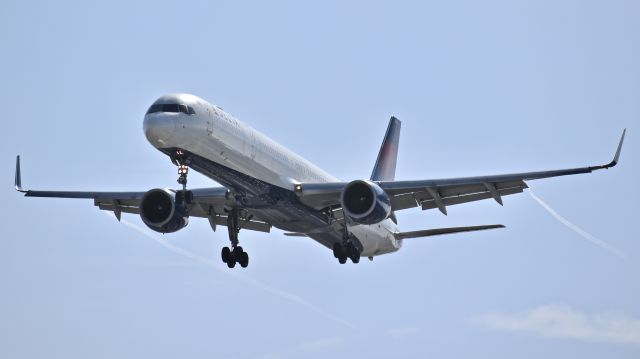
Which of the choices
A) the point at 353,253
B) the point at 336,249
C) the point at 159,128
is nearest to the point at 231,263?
the point at 336,249

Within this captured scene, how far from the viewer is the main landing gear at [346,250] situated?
164 feet

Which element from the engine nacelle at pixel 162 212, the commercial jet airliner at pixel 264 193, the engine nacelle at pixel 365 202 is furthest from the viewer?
the engine nacelle at pixel 162 212

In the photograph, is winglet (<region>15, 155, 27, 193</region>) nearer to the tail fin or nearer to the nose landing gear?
the nose landing gear

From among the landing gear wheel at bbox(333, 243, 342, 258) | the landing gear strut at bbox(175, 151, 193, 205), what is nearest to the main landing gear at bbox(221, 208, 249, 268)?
the landing gear wheel at bbox(333, 243, 342, 258)

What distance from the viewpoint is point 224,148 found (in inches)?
1737

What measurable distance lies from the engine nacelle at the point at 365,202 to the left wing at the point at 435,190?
0.77 metres

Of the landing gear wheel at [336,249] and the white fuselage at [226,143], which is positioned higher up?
the white fuselage at [226,143]

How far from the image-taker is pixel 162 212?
49875mm

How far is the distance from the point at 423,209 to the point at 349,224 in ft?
10.8

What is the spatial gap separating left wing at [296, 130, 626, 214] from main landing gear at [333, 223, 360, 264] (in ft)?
5.59

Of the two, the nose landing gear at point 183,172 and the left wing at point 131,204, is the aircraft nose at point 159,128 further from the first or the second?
the left wing at point 131,204

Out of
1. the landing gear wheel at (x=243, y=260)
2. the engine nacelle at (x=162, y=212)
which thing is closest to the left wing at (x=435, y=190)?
the landing gear wheel at (x=243, y=260)

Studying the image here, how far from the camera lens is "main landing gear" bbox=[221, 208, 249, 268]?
5138cm

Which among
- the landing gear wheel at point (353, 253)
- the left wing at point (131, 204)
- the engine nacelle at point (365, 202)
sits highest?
the left wing at point (131, 204)
